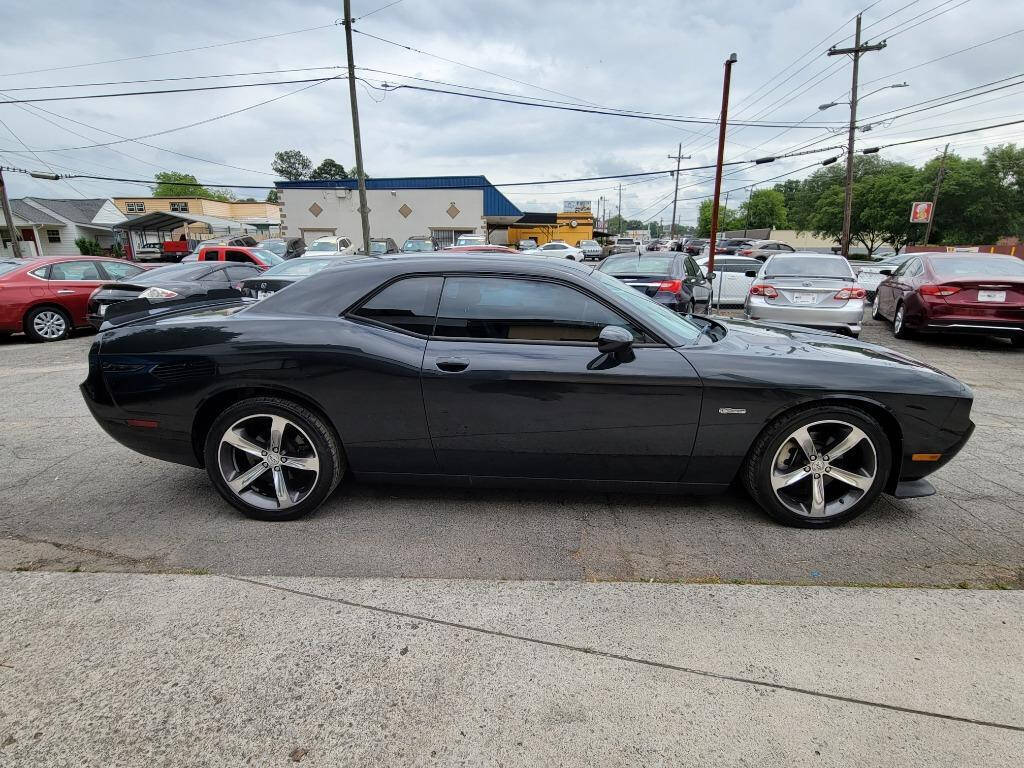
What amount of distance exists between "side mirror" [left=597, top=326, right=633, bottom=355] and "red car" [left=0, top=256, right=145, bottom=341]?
33.5 feet

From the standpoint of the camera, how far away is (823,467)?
2930mm

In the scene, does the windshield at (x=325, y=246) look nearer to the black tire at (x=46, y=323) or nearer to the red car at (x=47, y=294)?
the red car at (x=47, y=294)

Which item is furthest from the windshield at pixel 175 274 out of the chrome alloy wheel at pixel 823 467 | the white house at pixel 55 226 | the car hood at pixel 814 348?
the white house at pixel 55 226

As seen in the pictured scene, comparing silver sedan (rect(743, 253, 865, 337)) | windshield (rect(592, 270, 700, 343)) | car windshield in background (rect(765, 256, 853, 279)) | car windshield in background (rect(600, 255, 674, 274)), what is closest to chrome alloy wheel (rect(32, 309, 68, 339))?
car windshield in background (rect(600, 255, 674, 274))

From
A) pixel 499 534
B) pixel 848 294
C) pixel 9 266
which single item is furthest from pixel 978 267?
pixel 9 266

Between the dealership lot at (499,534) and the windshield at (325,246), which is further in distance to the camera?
the windshield at (325,246)

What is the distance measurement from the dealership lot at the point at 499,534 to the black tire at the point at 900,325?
18.6 ft

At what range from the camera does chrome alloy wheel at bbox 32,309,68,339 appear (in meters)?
8.91

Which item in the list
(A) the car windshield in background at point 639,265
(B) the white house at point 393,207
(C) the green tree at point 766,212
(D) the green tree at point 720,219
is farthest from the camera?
(D) the green tree at point 720,219

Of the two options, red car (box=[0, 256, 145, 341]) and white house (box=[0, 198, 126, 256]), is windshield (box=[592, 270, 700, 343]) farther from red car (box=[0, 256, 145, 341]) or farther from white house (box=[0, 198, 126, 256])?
white house (box=[0, 198, 126, 256])

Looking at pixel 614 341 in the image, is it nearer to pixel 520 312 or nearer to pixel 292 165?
pixel 520 312

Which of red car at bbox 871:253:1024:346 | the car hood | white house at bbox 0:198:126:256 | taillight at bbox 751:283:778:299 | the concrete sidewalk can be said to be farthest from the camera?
white house at bbox 0:198:126:256

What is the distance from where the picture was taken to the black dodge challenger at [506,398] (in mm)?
2826

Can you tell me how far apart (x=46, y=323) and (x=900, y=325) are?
45.7 ft
